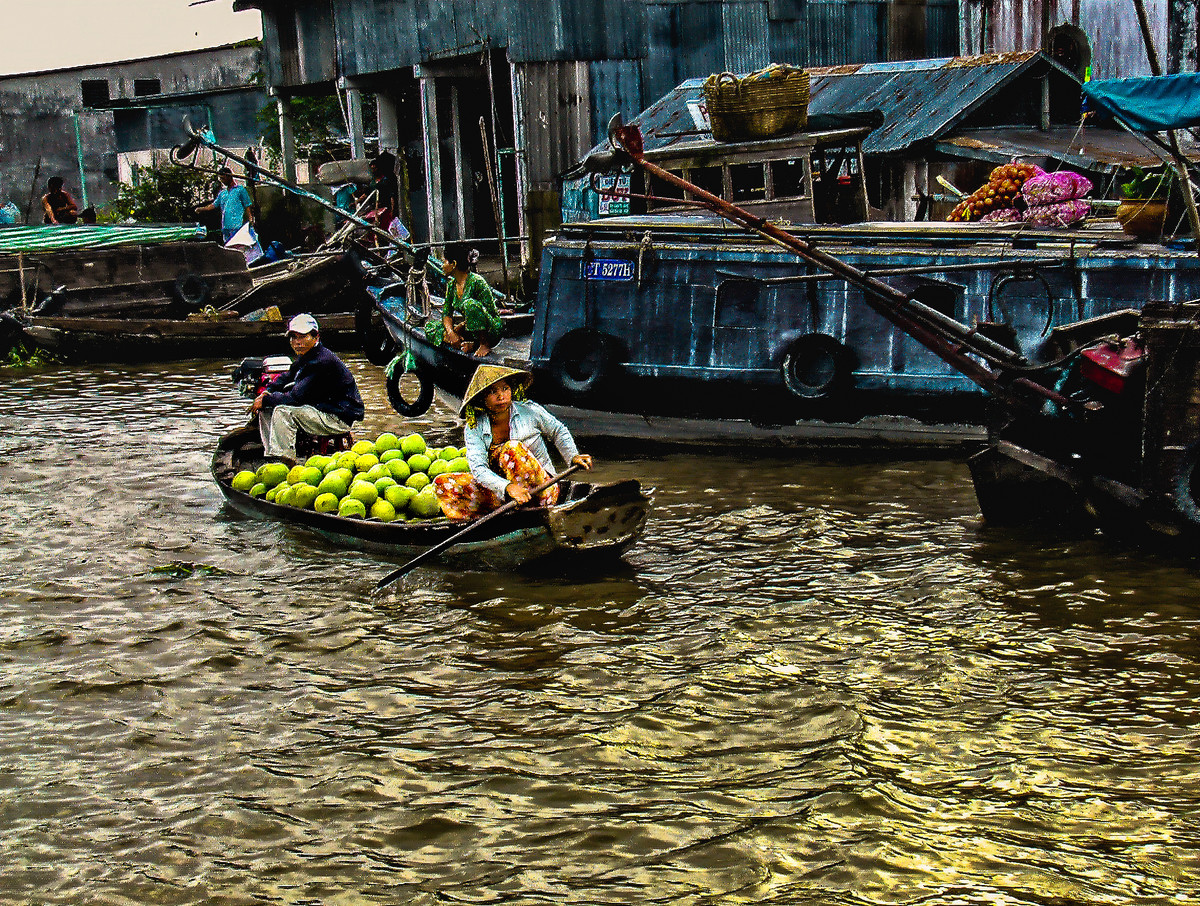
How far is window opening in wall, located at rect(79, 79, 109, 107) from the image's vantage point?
3331 centimetres

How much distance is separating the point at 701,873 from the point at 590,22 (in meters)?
16.5

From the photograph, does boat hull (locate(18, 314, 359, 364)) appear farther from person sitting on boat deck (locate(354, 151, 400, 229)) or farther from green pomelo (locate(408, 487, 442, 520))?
green pomelo (locate(408, 487, 442, 520))

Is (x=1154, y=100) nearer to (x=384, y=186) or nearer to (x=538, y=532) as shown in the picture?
(x=538, y=532)

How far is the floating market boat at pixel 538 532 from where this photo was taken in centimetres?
A: 761

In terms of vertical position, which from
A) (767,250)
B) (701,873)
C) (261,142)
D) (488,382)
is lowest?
(701,873)

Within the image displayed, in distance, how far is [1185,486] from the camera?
24.8 ft

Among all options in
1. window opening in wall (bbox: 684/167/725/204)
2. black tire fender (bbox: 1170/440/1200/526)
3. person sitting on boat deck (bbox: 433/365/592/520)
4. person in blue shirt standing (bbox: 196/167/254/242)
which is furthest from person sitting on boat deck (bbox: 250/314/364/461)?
person in blue shirt standing (bbox: 196/167/254/242)

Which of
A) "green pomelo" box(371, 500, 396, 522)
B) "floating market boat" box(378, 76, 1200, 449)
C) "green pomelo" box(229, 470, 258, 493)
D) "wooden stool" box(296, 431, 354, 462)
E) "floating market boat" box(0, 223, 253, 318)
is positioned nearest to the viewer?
"green pomelo" box(371, 500, 396, 522)

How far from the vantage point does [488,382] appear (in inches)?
302

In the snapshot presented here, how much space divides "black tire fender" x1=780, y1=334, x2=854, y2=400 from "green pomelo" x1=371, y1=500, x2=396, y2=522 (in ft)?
13.5

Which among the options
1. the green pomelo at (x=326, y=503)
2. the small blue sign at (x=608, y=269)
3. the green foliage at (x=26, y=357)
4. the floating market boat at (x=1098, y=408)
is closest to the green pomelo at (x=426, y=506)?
the green pomelo at (x=326, y=503)

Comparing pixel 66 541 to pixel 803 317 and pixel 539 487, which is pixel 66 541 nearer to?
pixel 539 487

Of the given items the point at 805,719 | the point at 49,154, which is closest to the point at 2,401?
the point at 805,719

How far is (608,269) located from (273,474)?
148 inches
